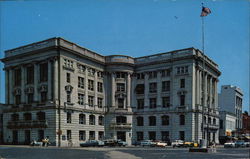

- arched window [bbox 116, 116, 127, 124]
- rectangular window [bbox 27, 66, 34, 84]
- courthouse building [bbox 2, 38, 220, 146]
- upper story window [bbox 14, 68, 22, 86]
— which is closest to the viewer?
courthouse building [bbox 2, 38, 220, 146]

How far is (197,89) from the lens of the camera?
56438 mm

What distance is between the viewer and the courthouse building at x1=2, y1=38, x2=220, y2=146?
5009cm

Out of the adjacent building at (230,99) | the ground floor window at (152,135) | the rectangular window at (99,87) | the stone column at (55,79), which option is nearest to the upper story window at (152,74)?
the rectangular window at (99,87)

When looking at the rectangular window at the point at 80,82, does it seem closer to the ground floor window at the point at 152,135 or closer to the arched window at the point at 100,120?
the arched window at the point at 100,120

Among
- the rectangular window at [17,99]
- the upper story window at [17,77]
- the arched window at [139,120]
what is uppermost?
the upper story window at [17,77]

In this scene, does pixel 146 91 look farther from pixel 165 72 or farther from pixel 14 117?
pixel 14 117

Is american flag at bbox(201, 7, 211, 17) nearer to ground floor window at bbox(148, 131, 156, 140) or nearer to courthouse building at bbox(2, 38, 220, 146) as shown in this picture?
courthouse building at bbox(2, 38, 220, 146)

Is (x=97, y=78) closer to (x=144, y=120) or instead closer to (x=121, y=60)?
(x=121, y=60)

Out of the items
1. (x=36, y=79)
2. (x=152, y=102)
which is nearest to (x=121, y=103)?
(x=152, y=102)

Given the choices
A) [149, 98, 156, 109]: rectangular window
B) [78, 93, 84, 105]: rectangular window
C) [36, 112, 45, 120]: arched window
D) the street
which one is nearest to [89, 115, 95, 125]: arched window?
[78, 93, 84, 105]: rectangular window

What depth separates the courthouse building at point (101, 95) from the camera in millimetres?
50094

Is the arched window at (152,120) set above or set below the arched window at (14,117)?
below

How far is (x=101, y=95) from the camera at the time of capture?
198ft

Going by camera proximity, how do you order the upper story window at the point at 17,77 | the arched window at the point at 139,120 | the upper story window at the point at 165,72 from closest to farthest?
the upper story window at the point at 17,77
the upper story window at the point at 165,72
the arched window at the point at 139,120
